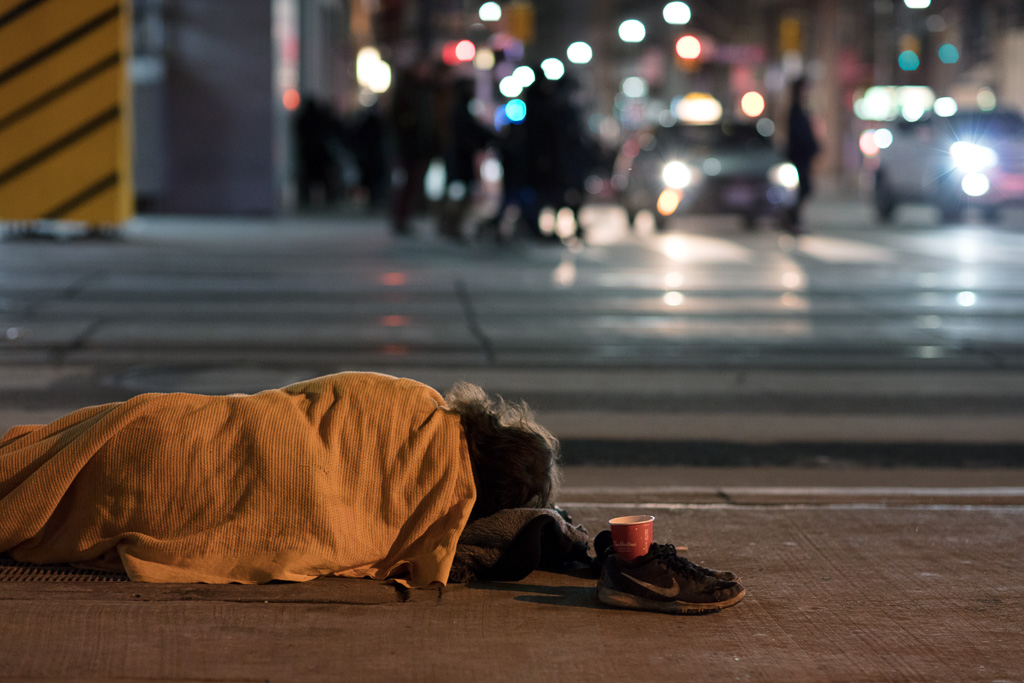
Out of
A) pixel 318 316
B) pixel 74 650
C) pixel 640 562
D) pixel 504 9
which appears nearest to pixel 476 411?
pixel 640 562

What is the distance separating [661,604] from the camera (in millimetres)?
3607

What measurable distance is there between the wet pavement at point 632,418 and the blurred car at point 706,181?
434 centimetres

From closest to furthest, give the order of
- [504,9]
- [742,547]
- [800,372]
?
[742,547] < [800,372] < [504,9]

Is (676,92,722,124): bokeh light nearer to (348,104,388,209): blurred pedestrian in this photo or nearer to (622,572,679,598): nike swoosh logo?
(348,104,388,209): blurred pedestrian

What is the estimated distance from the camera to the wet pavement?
3.32 m

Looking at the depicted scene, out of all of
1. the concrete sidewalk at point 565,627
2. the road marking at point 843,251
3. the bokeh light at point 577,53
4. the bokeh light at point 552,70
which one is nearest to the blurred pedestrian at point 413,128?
the bokeh light at point 552,70

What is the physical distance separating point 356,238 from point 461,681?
49.1 ft

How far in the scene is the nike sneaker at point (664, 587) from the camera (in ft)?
11.8

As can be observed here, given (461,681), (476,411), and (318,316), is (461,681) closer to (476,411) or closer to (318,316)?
(476,411)

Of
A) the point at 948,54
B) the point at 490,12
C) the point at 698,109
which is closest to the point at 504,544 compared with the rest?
the point at 490,12

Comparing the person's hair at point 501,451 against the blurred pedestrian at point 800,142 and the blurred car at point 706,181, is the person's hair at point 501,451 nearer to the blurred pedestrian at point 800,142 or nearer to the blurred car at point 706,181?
the blurred pedestrian at point 800,142

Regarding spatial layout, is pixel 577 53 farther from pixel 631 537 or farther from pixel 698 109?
pixel 631 537

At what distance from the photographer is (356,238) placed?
17.8m

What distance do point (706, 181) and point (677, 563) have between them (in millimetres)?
17491
